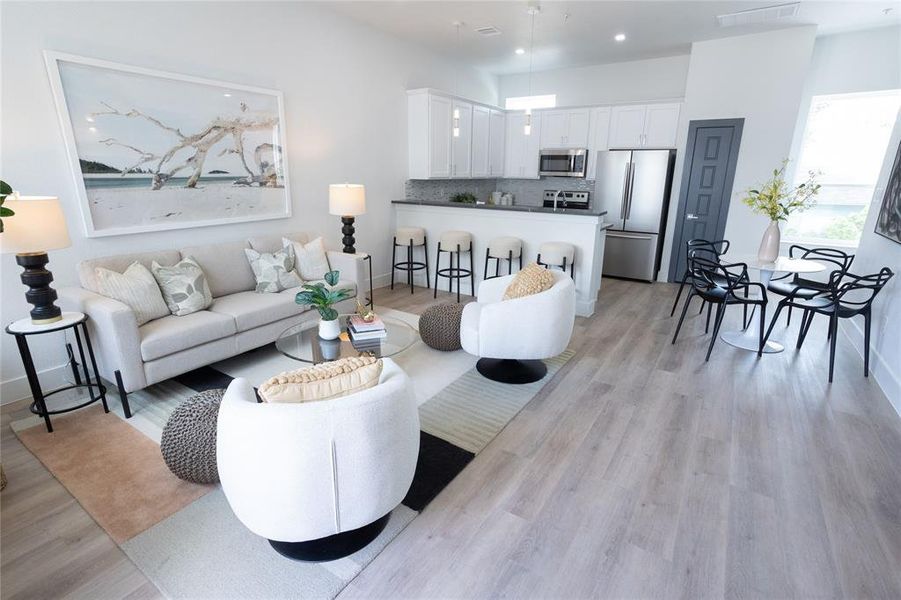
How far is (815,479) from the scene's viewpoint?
220 centimetres

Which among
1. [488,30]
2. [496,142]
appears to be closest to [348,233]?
[488,30]

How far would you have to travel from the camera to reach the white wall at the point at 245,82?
2730mm

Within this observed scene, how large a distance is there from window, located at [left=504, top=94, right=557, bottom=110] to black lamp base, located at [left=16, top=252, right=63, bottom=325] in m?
6.74

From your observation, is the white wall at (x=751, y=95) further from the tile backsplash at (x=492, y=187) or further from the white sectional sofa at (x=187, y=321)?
the white sectional sofa at (x=187, y=321)

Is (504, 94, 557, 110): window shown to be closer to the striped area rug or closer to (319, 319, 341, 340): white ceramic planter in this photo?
the striped area rug

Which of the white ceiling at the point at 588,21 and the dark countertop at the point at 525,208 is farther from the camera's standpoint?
the dark countertop at the point at 525,208

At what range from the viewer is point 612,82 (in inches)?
257

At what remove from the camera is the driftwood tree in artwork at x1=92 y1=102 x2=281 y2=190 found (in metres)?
3.28

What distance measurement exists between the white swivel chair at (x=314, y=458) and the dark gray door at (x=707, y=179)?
5.52 metres

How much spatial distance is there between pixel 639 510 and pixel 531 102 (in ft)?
22.5

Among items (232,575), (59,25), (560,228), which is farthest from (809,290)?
(59,25)

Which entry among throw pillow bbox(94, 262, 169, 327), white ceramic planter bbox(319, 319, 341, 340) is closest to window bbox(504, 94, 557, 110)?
white ceramic planter bbox(319, 319, 341, 340)

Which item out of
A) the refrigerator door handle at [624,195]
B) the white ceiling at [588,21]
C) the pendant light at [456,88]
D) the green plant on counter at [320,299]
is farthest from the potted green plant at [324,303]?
the refrigerator door handle at [624,195]

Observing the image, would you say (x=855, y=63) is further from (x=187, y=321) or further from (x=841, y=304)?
(x=187, y=321)
